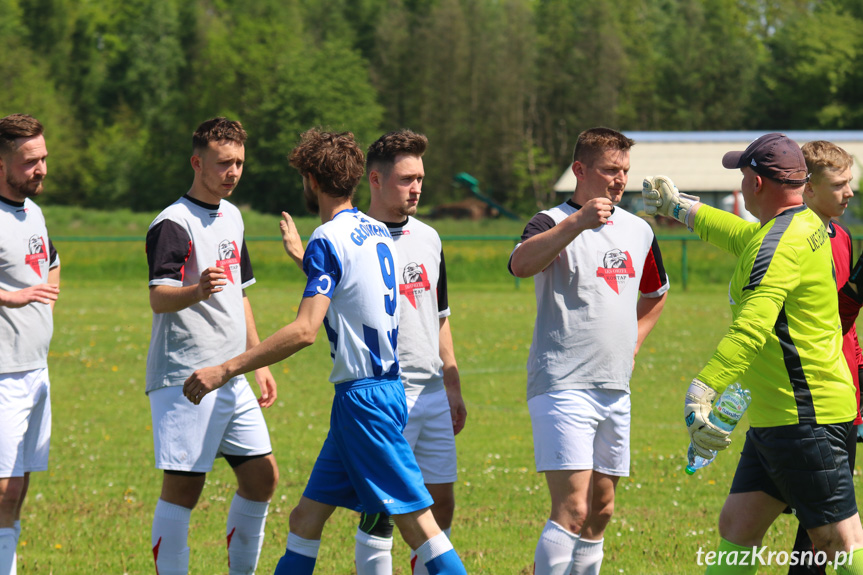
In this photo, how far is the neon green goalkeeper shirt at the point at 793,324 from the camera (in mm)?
3885

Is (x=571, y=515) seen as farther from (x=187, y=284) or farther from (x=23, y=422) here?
(x=23, y=422)

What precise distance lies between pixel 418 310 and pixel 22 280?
6.96 feet

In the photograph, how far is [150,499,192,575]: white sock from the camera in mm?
4793

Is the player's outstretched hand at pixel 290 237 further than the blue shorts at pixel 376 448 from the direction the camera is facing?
Yes

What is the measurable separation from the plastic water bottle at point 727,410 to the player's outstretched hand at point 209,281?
2296 mm

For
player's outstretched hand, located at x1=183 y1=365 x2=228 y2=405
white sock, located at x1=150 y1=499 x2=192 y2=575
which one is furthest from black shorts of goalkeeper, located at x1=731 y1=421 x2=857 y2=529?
white sock, located at x1=150 y1=499 x2=192 y2=575

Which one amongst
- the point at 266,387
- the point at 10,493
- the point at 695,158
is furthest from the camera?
the point at 695,158

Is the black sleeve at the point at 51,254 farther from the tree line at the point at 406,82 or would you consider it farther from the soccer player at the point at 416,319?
the tree line at the point at 406,82

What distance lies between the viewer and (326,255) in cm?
413

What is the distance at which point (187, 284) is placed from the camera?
488 cm

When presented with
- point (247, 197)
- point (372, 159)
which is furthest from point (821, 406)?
point (247, 197)

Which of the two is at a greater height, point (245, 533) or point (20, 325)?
point (20, 325)

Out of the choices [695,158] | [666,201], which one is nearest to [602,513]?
[666,201]

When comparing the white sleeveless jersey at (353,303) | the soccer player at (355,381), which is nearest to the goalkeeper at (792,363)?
the soccer player at (355,381)
